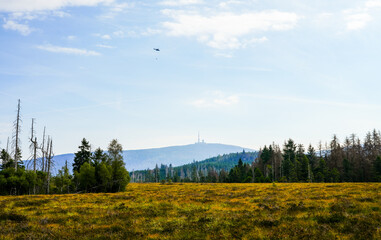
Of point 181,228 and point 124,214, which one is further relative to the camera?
point 124,214

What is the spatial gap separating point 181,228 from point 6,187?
3684cm

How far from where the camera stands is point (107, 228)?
14.5 metres

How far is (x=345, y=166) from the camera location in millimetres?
79812

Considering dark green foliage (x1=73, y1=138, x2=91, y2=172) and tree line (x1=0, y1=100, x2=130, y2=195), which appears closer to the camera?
tree line (x1=0, y1=100, x2=130, y2=195)

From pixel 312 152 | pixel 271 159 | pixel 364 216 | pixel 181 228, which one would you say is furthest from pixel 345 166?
pixel 181 228

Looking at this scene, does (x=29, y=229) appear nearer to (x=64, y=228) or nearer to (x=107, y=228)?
(x=64, y=228)

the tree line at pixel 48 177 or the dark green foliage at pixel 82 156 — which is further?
the dark green foliage at pixel 82 156

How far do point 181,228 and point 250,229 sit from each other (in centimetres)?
352

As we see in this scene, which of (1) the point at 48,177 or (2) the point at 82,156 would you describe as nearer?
(1) the point at 48,177

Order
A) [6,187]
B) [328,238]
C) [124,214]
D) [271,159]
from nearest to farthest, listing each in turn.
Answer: [328,238], [124,214], [6,187], [271,159]

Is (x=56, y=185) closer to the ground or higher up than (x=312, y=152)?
closer to the ground

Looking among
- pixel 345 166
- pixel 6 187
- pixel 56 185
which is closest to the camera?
pixel 6 187

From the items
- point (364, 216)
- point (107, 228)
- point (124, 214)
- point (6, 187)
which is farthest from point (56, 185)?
point (364, 216)

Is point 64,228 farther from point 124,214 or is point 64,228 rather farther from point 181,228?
point 181,228
